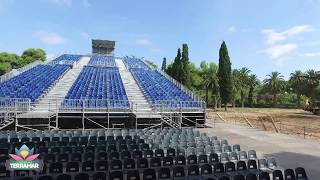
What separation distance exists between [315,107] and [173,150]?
57.0m

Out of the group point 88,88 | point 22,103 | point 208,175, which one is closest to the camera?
point 208,175

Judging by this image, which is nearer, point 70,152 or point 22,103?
point 70,152

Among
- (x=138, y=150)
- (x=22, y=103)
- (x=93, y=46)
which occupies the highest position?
(x=93, y=46)

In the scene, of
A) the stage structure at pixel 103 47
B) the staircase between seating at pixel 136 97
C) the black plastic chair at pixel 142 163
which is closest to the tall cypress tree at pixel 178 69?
the staircase between seating at pixel 136 97

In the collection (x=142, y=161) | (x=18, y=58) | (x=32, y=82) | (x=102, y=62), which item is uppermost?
(x=18, y=58)

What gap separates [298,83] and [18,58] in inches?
2997

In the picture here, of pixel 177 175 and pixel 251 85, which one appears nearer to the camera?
pixel 177 175

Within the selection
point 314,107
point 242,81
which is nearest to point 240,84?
point 242,81

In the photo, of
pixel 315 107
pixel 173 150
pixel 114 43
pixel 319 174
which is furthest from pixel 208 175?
pixel 114 43

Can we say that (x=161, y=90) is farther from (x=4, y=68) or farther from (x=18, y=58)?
(x=18, y=58)

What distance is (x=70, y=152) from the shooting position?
1445 centimetres

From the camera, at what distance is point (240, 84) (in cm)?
8869

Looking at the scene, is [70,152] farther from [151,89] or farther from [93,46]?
[93,46]

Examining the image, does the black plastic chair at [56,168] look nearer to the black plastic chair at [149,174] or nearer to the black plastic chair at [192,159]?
the black plastic chair at [149,174]
